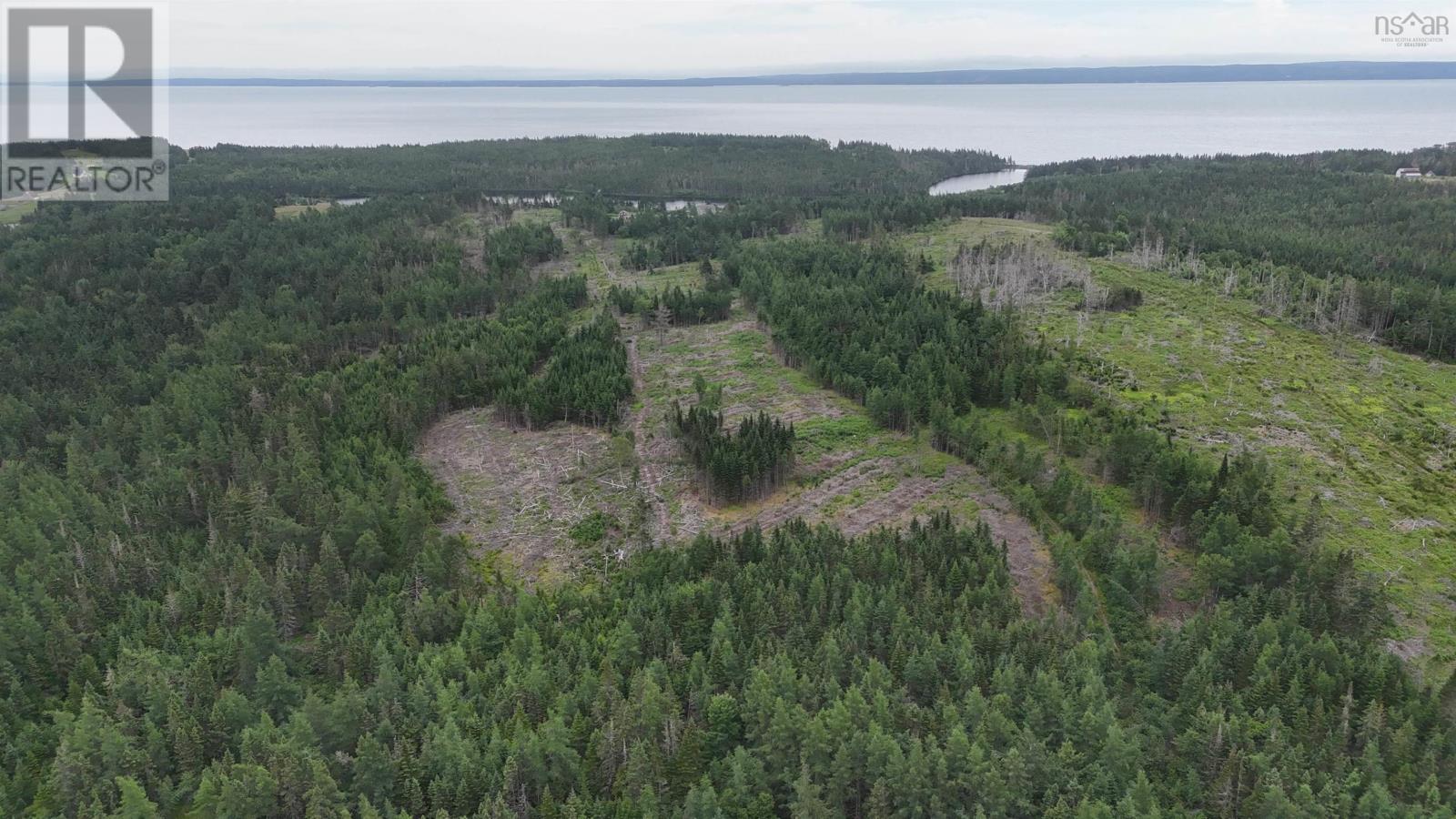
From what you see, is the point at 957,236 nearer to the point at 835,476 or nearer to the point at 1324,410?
the point at 1324,410

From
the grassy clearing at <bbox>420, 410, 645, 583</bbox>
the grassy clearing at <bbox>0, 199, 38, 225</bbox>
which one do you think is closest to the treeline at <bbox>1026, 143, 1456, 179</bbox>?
the grassy clearing at <bbox>420, 410, 645, 583</bbox>

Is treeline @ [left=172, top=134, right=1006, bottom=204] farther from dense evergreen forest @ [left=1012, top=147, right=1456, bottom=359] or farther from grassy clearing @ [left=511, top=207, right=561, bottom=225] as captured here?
dense evergreen forest @ [left=1012, top=147, right=1456, bottom=359]

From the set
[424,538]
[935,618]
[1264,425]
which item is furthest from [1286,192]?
[424,538]

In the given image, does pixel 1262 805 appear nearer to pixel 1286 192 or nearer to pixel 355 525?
pixel 355 525

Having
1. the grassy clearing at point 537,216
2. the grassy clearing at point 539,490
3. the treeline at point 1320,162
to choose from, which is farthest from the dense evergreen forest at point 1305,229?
the grassy clearing at point 537,216

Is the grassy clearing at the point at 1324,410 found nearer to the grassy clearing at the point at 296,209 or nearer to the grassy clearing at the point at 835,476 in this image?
the grassy clearing at the point at 835,476
